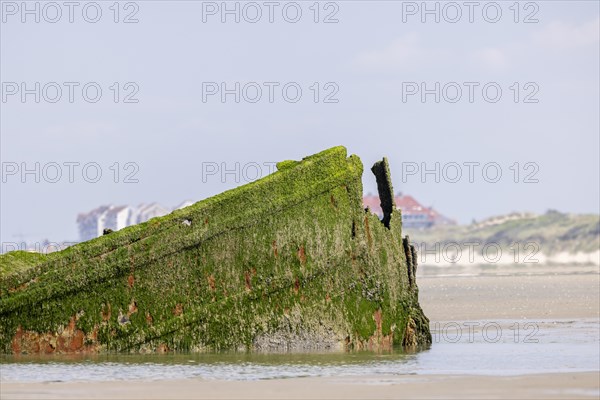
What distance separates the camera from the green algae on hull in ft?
54.1

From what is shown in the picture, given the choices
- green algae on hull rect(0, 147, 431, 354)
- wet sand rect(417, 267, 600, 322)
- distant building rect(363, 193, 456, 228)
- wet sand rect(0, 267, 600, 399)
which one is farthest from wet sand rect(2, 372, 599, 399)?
distant building rect(363, 193, 456, 228)

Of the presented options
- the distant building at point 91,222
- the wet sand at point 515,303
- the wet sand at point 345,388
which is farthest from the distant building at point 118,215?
the wet sand at point 345,388

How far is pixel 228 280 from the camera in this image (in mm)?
16750

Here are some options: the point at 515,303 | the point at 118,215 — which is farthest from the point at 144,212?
the point at 515,303

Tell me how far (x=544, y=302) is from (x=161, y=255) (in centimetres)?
1980

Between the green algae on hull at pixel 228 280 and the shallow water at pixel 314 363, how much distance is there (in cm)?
32

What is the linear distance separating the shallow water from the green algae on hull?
0.32 metres

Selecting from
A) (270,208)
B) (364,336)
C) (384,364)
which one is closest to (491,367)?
(384,364)

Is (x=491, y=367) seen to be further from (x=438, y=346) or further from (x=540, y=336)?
(x=540, y=336)

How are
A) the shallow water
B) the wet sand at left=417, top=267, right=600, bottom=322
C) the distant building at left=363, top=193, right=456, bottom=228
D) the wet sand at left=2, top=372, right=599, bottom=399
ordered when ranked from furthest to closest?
the distant building at left=363, top=193, right=456, bottom=228 < the wet sand at left=417, top=267, right=600, bottom=322 < the shallow water < the wet sand at left=2, top=372, right=599, bottom=399

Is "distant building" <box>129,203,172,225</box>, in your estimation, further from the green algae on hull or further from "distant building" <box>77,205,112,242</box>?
the green algae on hull

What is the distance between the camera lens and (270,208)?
55.3 feet

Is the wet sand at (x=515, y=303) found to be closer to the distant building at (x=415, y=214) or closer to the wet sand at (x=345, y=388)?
the wet sand at (x=345, y=388)

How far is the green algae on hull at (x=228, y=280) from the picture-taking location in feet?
54.1
